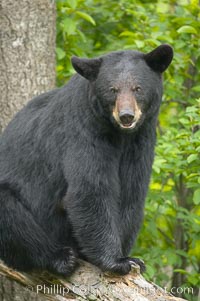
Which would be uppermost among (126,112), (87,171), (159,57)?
(159,57)

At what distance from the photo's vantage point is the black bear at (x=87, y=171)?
5883 millimetres

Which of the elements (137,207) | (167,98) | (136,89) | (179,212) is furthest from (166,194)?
(136,89)

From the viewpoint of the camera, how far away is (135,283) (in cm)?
565

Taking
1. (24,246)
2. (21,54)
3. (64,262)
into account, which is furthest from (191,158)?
(21,54)

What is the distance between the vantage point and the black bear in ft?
19.3

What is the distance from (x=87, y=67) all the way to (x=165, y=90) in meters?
2.59

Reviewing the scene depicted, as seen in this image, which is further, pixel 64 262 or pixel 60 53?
pixel 60 53

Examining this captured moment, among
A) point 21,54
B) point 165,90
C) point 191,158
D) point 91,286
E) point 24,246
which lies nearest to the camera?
point 91,286

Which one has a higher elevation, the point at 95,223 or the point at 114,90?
the point at 114,90

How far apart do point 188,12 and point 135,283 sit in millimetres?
4425

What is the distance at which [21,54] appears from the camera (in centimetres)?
747

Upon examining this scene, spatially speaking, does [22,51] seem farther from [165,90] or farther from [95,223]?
[95,223]

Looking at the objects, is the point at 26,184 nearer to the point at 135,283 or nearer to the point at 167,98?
the point at 135,283

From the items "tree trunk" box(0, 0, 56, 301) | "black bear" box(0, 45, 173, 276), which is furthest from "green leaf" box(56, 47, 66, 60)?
"black bear" box(0, 45, 173, 276)
